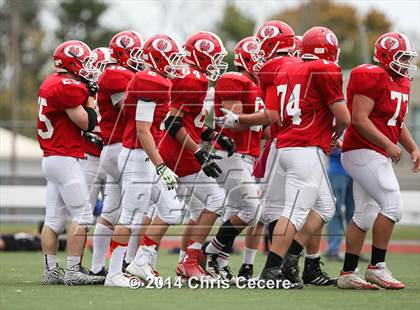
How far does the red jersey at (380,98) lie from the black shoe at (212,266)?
1.77 metres

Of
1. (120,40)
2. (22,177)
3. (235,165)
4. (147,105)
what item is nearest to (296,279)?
(235,165)

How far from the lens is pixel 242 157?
32.0ft

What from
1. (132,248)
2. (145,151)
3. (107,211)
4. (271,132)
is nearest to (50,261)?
(107,211)

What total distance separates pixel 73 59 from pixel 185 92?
1.09 meters

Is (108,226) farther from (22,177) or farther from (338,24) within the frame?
(338,24)

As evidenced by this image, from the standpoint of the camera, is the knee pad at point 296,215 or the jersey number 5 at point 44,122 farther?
the jersey number 5 at point 44,122

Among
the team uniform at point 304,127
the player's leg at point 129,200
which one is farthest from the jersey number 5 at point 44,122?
the team uniform at point 304,127

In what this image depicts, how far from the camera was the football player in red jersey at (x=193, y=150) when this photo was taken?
9.16 meters

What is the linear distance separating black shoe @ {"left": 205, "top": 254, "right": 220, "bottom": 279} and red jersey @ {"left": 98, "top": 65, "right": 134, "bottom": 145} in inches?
58.4

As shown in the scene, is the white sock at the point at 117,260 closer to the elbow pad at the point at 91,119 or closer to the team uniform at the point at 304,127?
the elbow pad at the point at 91,119

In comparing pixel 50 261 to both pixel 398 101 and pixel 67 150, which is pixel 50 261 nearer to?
pixel 67 150

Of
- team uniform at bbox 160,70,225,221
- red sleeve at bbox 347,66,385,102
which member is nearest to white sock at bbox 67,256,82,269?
team uniform at bbox 160,70,225,221

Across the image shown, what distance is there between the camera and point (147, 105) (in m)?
8.55

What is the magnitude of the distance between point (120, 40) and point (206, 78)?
36.7 inches
